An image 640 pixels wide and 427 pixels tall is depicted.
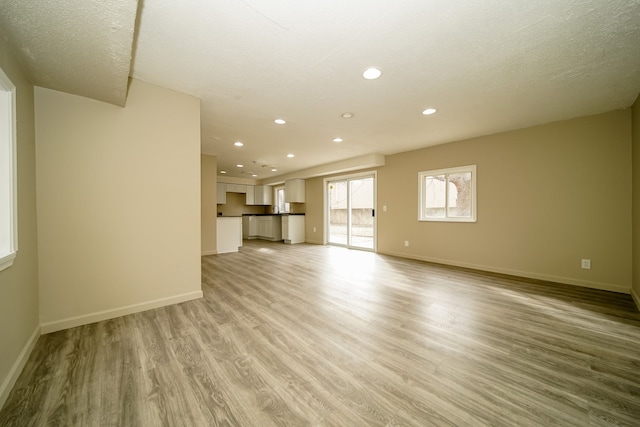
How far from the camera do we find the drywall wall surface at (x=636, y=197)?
2.65m

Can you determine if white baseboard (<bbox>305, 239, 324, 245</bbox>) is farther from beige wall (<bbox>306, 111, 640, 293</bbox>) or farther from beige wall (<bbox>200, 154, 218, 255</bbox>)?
beige wall (<bbox>306, 111, 640, 293</bbox>)

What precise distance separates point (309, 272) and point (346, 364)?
249 cm

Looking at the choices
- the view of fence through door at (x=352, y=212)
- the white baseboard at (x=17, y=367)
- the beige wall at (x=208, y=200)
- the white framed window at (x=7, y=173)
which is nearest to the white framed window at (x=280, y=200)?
the view of fence through door at (x=352, y=212)

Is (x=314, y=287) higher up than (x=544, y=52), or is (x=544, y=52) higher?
(x=544, y=52)

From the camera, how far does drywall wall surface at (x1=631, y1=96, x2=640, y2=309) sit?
2.65m

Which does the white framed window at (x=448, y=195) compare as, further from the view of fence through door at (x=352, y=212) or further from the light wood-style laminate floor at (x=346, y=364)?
the light wood-style laminate floor at (x=346, y=364)

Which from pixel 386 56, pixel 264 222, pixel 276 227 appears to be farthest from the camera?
pixel 264 222

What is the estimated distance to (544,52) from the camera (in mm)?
1937

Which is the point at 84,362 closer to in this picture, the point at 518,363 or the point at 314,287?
the point at 314,287

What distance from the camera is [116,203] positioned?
228 centimetres

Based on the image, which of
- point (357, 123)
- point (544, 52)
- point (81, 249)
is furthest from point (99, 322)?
point (544, 52)

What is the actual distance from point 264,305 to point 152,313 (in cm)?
111

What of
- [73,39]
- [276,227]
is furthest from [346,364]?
[276,227]

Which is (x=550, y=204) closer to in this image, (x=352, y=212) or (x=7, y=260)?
(x=352, y=212)
